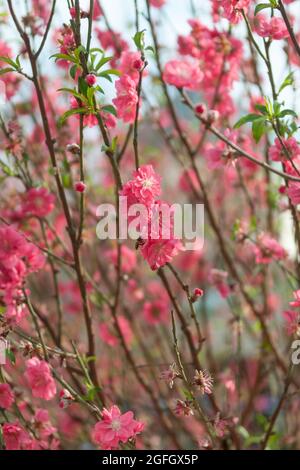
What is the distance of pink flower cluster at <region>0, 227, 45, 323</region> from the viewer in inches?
60.8

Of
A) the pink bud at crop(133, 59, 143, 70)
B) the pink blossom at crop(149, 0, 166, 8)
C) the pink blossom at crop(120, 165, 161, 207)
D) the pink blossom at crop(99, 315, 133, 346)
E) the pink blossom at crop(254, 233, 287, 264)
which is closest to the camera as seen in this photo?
the pink blossom at crop(120, 165, 161, 207)

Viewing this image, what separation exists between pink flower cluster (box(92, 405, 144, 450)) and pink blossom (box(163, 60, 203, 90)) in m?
1.07

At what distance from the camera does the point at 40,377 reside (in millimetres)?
1725

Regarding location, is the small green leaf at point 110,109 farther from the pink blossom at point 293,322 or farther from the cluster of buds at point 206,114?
the pink blossom at point 293,322

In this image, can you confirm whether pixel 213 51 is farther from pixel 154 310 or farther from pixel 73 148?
pixel 154 310

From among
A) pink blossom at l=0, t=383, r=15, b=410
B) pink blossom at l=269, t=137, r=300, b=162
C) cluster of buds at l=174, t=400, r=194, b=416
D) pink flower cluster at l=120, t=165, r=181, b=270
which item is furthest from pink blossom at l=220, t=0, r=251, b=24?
pink blossom at l=0, t=383, r=15, b=410

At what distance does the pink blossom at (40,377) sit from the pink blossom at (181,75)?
1.00 meters

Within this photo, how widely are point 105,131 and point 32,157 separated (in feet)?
4.24

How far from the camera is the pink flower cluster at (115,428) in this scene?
1.58 meters

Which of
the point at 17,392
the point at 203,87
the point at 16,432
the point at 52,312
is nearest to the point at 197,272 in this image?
the point at 52,312

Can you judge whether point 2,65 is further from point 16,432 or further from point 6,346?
point 16,432

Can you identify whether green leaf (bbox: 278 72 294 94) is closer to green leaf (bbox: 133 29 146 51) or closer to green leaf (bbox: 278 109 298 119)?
green leaf (bbox: 278 109 298 119)

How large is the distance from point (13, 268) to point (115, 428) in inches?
19.1

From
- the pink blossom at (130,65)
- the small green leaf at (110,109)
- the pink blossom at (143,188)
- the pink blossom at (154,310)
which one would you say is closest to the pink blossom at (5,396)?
the pink blossom at (143,188)
